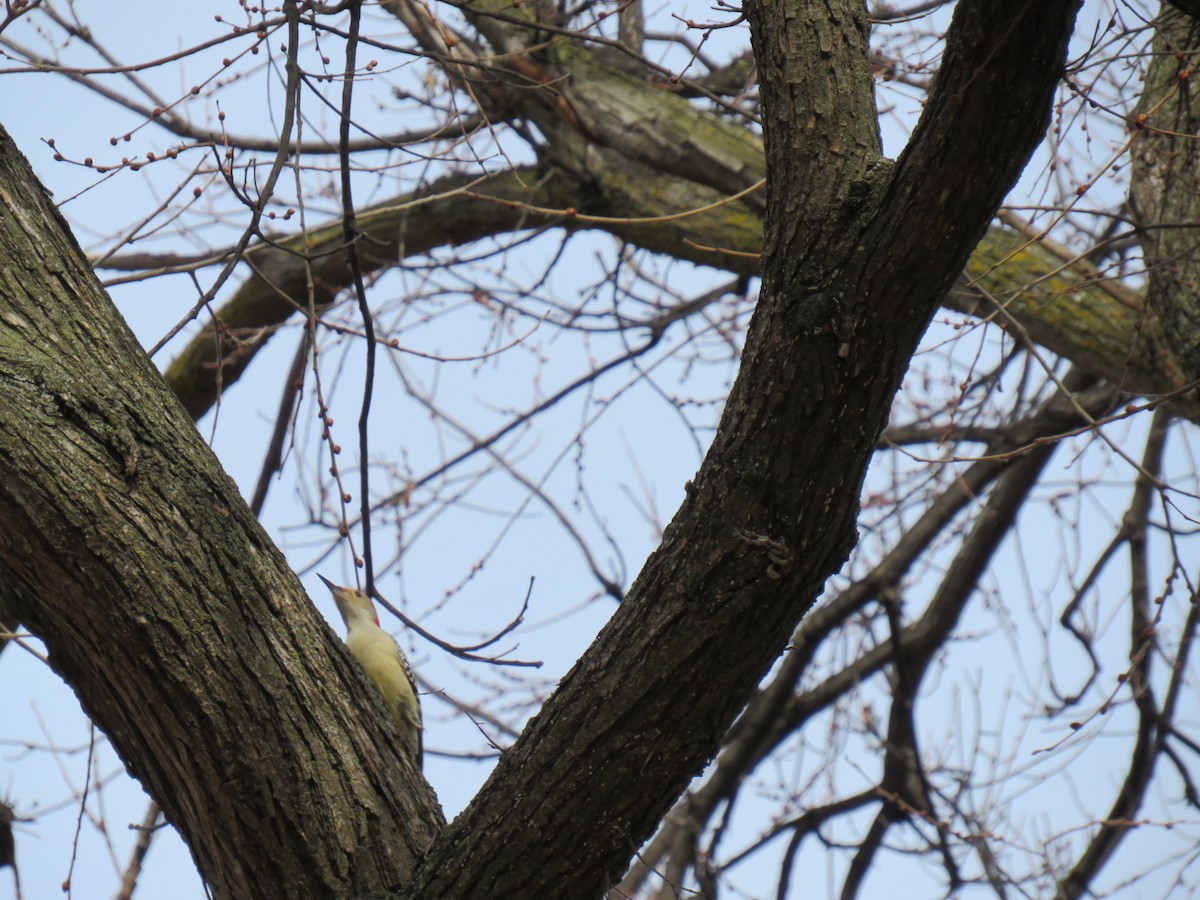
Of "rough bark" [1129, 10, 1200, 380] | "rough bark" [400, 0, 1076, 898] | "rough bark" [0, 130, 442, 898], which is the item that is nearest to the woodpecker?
"rough bark" [0, 130, 442, 898]

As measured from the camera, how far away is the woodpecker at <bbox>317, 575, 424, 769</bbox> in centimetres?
385

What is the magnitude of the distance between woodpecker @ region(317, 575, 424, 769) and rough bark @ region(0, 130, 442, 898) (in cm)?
144

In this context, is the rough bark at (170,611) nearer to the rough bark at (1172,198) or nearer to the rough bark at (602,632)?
the rough bark at (602,632)

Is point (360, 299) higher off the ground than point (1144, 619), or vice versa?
point (1144, 619)

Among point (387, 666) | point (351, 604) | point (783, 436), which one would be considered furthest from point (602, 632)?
point (351, 604)

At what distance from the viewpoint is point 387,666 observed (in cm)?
386

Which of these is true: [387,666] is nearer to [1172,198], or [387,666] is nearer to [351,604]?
[351,604]

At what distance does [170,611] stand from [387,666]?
180 cm

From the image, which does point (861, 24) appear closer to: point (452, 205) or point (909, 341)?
point (909, 341)

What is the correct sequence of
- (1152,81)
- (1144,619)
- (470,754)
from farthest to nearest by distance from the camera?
(1144,619), (470,754), (1152,81)

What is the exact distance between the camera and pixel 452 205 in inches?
204

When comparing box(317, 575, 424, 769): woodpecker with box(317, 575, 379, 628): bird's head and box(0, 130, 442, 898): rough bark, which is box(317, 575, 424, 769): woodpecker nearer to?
box(317, 575, 379, 628): bird's head

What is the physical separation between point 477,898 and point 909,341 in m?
1.28

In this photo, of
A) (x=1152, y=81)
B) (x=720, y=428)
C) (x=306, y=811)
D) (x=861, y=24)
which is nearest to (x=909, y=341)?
(x=720, y=428)
